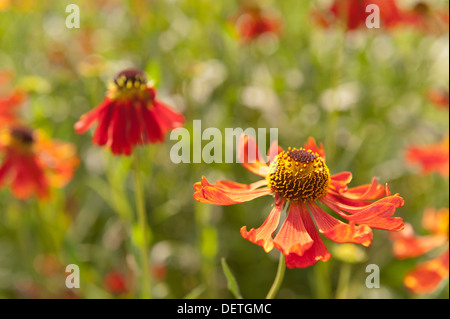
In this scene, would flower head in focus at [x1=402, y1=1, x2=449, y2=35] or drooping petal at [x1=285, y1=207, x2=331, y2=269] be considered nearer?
drooping petal at [x1=285, y1=207, x2=331, y2=269]

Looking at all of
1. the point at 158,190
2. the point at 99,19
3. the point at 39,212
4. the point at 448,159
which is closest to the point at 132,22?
the point at 99,19

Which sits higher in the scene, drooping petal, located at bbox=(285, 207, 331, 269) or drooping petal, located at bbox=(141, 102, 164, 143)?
drooping petal, located at bbox=(141, 102, 164, 143)

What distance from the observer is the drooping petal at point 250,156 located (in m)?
0.77

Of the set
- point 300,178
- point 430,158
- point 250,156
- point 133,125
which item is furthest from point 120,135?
point 430,158

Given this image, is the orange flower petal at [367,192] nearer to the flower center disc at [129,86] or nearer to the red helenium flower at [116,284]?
the flower center disc at [129,86]

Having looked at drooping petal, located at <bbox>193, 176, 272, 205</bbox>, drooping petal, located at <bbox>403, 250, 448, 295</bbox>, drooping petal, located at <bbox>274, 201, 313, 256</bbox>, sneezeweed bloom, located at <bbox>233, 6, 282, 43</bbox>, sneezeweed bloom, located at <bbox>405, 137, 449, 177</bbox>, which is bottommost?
drooping petal, located at <bbox>403, 250, 448, 295</bbox>

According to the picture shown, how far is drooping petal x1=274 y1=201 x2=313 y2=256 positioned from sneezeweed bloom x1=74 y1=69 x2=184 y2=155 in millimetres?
318

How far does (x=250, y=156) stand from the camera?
80 centimetres

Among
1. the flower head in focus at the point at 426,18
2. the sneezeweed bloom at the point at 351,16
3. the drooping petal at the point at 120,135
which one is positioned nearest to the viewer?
the drooping petal at the point at 120,135

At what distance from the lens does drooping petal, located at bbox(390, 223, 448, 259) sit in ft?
3.36

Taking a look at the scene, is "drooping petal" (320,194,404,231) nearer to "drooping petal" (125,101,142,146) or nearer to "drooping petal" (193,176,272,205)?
→ "drooping petal" (193,176,272,205)

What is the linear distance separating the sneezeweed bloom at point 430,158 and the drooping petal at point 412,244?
23cm

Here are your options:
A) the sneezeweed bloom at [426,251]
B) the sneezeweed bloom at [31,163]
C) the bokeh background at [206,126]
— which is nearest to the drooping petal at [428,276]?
the sneezeweed bloom at [426,251]

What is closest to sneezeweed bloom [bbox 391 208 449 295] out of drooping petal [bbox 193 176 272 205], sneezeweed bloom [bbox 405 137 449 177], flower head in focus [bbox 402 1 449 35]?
sneezeweed bloom [bbox 405 137 449 177]
